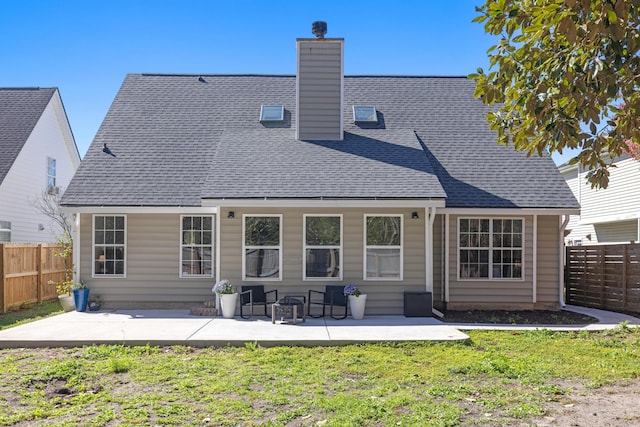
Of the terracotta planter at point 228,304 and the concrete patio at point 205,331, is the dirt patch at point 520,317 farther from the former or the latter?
Answer: the terracotta planter at point 228,304

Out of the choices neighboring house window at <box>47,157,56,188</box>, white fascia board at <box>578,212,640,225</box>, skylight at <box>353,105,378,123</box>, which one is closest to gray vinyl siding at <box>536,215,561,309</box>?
skylight at <box>353,105,378,123</box>

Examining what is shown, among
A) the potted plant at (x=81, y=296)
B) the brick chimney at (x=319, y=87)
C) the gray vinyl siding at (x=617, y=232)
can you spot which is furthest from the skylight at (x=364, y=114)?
the gray vinyl siding at (x=617, y=232)

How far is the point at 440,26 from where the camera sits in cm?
1313

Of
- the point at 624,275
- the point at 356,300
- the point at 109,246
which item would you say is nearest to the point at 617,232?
the point at 624,275

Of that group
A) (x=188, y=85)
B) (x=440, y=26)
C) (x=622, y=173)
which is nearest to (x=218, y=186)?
(x=188, y=85)

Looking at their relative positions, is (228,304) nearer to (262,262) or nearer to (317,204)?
(262,262)

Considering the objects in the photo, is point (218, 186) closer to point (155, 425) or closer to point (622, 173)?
point (155, 425)

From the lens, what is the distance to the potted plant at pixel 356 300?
10883 mm

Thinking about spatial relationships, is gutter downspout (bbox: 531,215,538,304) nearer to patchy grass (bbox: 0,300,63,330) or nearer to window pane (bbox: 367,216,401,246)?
window pane (bbox: 367,216,401,246)

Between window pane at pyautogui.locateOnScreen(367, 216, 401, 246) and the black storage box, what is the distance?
4.06 ft

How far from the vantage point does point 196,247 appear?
12.2 metres

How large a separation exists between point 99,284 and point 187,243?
7.04 ft

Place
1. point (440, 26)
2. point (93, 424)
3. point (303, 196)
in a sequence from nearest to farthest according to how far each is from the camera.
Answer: point (93, 424) < point (303, 196) < point (440, 26)

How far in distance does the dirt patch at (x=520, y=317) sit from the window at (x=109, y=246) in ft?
23.6
